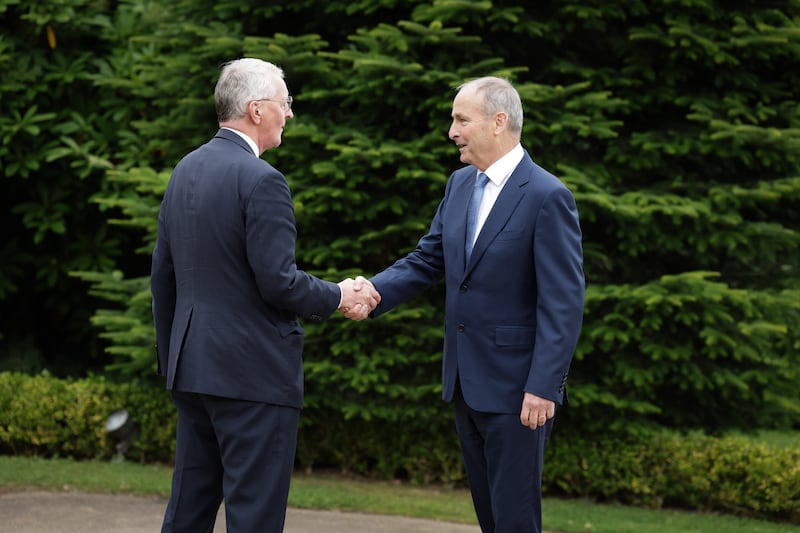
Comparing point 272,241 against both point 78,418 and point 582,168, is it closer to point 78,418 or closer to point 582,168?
point 582,168

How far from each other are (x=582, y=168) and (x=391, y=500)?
261 cm

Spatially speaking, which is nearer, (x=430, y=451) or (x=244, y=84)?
(x=244, y=84)

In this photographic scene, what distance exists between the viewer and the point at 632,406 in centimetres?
664

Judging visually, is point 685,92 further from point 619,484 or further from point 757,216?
point 619,484

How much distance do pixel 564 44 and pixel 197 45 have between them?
2.70m

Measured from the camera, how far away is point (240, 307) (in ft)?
11.6

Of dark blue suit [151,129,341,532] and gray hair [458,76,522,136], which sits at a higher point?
gray hair [458,76,522,136]

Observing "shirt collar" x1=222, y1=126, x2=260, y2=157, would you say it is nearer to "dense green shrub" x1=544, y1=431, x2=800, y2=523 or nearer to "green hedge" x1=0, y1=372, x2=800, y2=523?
"green hedge" x1=0, y1=372, x2=800, y2=523

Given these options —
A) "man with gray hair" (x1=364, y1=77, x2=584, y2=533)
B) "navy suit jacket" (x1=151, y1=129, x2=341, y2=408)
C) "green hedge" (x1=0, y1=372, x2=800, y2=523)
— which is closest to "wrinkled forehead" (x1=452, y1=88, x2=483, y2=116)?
"man with gray hair" (x1=364, y1=77, x2=584, y2=533)

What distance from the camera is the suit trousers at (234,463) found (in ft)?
11.5

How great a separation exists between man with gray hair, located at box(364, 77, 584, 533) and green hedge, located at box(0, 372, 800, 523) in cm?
312

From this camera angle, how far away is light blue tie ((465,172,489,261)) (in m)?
3.89

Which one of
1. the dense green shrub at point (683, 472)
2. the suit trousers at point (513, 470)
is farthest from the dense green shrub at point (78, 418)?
the suit trousers at point (513, 470)

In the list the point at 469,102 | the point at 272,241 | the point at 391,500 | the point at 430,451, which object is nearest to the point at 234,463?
the point at 272,241
